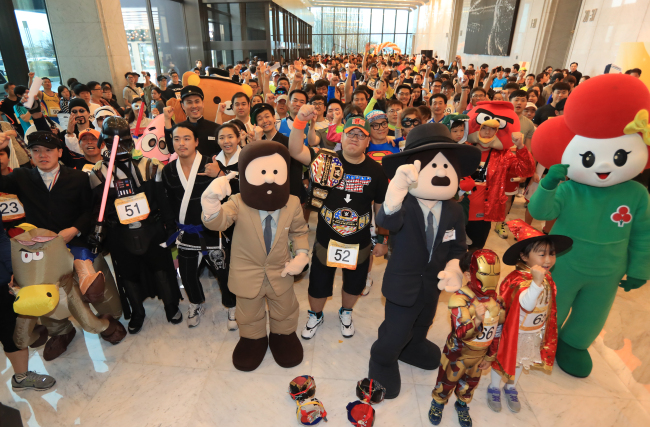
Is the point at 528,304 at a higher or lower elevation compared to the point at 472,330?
higher

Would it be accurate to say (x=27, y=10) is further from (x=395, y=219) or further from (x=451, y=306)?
(x=451, y=306)

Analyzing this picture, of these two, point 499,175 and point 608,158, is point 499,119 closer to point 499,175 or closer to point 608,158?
point 499,175

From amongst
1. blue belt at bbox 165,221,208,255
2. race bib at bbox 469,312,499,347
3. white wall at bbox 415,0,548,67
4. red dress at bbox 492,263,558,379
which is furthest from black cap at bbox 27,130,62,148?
white wall at bbox 415,0,548,67

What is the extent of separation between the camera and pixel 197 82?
13.0 ft

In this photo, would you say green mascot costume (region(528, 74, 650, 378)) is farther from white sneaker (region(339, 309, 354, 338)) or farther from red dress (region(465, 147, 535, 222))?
white sneaker (region(339, 309, 354, 338))

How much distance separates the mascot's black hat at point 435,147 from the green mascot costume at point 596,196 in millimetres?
Result: 526

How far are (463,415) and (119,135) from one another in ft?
9.73

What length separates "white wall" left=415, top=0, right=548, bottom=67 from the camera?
12.2 m

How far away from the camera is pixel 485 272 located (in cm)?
191

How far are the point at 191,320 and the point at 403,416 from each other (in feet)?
6.18

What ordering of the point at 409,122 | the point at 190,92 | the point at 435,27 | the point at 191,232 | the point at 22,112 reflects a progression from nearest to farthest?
the point at 191,232, the point at 409,122, the point at 190,92, the point at 22,112, the point at 435,27

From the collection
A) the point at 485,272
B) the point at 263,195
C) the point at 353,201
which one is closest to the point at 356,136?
the point at 353,201

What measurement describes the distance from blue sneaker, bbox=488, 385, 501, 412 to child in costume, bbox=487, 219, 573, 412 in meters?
0.15

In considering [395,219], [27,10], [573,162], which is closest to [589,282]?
[573,162]
